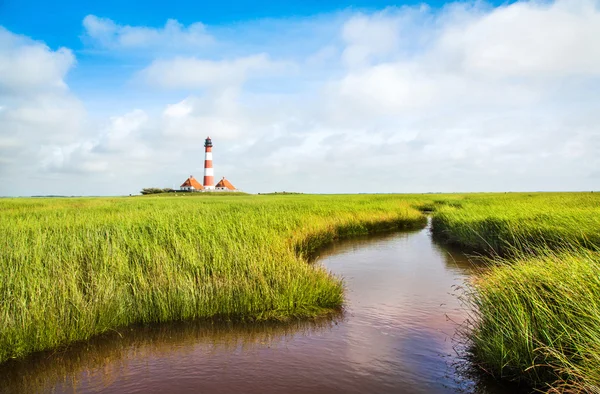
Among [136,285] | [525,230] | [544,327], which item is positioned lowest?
[136,285]

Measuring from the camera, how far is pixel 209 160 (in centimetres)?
7794

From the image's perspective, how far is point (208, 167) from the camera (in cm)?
7881

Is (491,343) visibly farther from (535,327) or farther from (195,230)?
(195,230)

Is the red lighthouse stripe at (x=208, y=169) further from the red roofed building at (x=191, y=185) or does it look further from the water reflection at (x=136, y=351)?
the water reflection at (x=136, y=351)

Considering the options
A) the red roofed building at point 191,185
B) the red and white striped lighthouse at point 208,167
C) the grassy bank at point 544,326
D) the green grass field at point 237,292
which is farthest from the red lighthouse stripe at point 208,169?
the grassy bank at point 544,326

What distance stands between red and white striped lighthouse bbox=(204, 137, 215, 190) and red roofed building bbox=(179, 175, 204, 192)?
4.94 metres

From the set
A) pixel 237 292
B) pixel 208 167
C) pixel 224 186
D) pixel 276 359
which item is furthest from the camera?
pixel 224 186

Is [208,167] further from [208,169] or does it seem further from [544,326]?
[544,326]

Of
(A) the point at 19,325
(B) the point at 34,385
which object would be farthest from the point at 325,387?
(A) the point at 19,325

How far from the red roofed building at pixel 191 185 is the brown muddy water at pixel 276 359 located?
80438 mm

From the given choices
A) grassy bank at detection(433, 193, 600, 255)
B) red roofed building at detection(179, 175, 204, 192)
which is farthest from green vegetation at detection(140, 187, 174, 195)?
grassy bank at detection(433, 193, 600, 255)

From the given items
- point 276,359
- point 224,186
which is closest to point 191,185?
point 224,186

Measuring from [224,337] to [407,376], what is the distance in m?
3.34

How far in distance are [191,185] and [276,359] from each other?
A: 84.7 m
